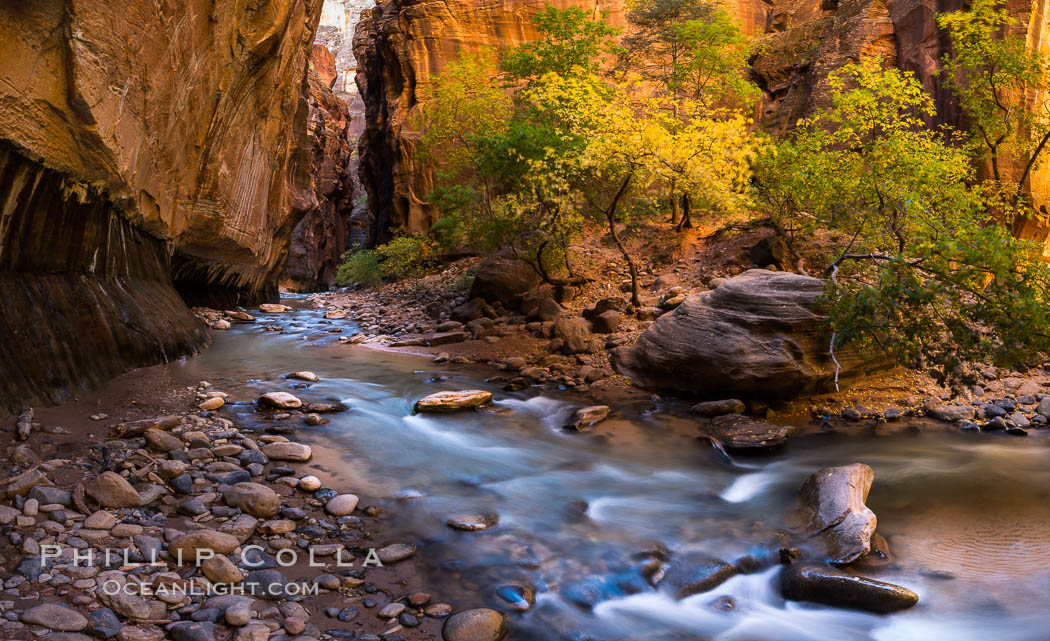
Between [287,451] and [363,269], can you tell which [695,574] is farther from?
[363,269]

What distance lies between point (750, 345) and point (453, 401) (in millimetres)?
5002

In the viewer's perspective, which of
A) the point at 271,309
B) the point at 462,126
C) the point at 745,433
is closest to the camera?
the point at 745,433

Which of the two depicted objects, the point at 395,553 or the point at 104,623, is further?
the point at 395,553

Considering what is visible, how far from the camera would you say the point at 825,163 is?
1237 centimetres

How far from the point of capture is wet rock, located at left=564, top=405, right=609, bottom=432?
354 inches

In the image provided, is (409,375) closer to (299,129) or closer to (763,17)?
(299,129)

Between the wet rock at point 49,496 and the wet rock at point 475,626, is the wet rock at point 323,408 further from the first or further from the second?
the wet rock at point 475,626

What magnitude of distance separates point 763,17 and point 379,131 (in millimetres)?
25333

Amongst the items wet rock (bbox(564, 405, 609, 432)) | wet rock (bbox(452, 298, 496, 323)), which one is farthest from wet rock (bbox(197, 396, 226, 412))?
wet rock (bbox(452, 298, 496, 323))

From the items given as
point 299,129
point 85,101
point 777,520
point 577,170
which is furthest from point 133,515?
point 299,129

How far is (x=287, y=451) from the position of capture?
20.8 feet

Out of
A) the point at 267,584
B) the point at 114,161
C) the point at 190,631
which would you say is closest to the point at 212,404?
the point at 114,161

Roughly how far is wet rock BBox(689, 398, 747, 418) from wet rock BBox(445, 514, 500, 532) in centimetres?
493

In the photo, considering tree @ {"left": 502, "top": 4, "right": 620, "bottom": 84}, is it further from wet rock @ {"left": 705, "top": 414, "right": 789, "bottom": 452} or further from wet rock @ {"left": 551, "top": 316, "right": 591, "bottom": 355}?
wet rock @ {"left": 705, "top": 414, "right": 789, "bottom": 452}
